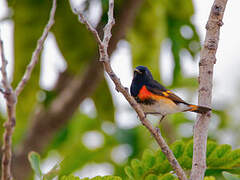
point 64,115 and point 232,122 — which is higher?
point 64,115

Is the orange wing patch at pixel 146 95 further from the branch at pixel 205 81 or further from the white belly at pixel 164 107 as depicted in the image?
the branch at pixel 205 81

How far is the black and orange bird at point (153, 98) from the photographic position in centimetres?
354

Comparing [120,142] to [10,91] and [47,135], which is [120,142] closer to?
[47,135]

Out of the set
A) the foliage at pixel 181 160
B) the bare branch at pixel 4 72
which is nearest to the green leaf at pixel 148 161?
the foliage at pixel 181 160

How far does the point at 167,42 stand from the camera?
4777 mm

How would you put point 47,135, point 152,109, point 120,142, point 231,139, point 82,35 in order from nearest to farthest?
1. point 152,109
2. point 82,35
3. point 47,135
4. point 120,142
5. point 231,139

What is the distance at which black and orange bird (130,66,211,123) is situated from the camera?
11.6ft

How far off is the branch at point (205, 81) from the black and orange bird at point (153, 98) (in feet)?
3.93

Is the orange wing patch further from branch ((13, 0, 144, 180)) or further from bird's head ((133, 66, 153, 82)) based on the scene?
branch ((13, 0, 144, 180))

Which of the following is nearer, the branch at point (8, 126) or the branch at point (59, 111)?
the branch at point (8, 126)

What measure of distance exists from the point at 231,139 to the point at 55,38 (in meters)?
2.94

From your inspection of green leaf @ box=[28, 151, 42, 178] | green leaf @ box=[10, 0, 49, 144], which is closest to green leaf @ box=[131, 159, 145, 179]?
green leaf @ box=[28, 151, 42, 178]

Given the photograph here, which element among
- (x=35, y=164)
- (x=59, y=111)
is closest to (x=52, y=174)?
(x=35, y=164)

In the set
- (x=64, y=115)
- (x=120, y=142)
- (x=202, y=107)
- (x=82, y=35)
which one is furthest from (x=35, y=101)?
(x=202, y=107)
